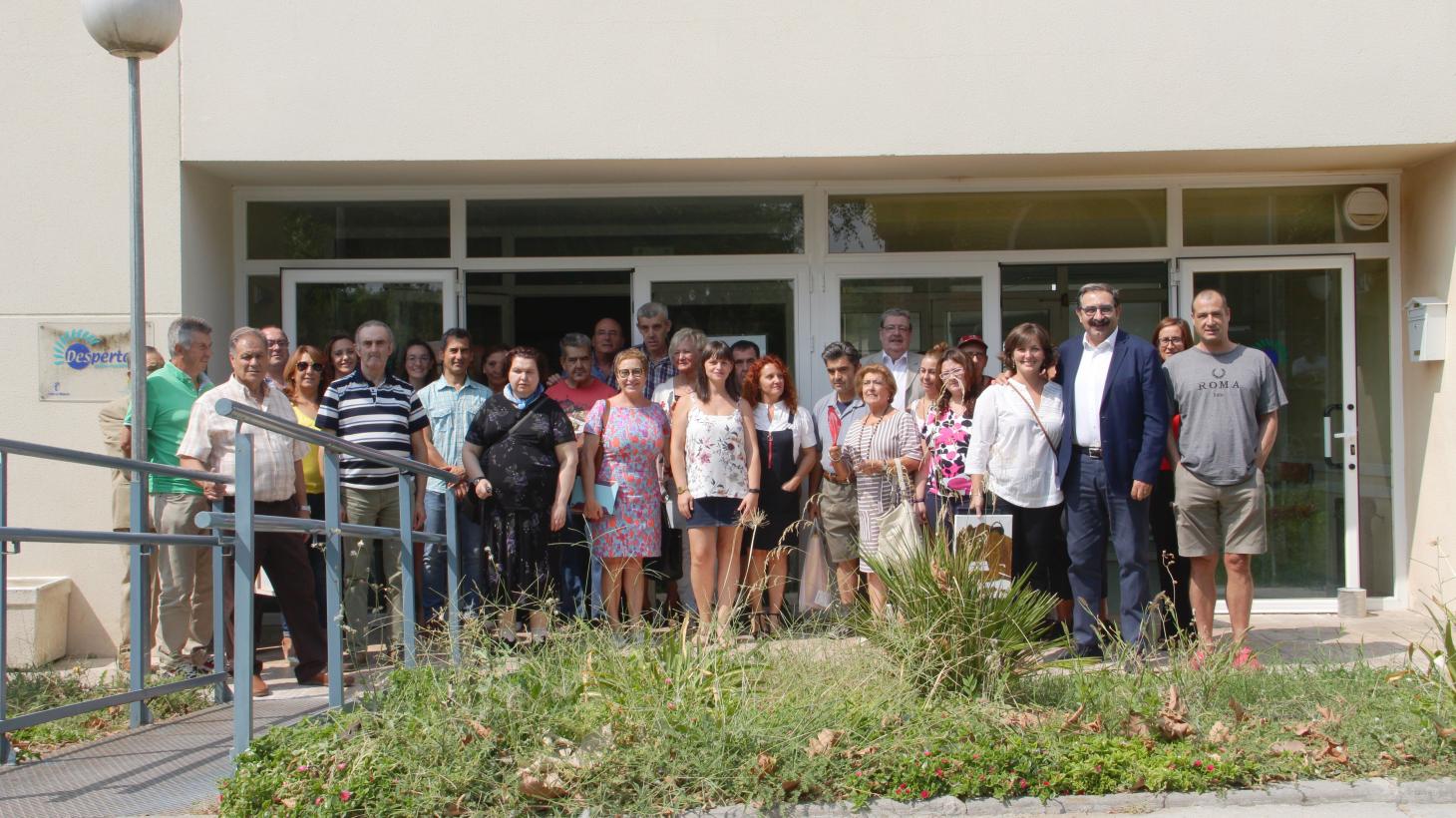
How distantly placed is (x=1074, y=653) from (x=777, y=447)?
2235 mm

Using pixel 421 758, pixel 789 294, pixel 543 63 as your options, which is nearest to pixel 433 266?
→ pixel 543 63

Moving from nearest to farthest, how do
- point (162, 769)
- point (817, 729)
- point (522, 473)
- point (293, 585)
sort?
point (817, 729) → point (162, 769) → point (293, 585) → point (522, 473)

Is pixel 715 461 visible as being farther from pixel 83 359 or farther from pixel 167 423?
pixel 83 359

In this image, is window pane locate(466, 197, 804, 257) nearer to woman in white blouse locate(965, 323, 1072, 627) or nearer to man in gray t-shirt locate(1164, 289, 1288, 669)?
woman in white blouse locate(965, 323, 1072, 627)

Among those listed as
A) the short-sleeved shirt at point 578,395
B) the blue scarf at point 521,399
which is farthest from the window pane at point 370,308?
the blue scarf at point 521,399

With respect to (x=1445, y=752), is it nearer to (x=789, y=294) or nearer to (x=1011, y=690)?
(x=1011, y=690)

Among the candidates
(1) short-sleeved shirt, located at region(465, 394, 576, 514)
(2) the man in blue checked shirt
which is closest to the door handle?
(1) short-sleeved shirt, located at region(465, 394, 576, 514)

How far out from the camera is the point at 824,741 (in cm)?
432

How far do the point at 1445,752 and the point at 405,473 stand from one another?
430 centimetres

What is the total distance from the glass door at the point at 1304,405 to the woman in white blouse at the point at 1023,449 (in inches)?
92.5

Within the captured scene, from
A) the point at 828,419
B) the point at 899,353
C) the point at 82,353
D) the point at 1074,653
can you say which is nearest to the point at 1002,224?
the point at 899,353

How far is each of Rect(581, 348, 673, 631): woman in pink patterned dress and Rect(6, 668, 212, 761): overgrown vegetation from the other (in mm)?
2248

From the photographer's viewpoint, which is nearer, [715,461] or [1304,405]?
[715,461]

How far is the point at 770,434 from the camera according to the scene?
741 centimetres
